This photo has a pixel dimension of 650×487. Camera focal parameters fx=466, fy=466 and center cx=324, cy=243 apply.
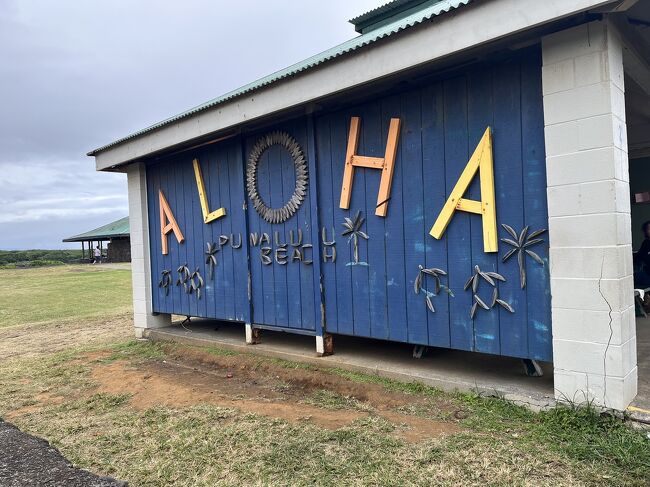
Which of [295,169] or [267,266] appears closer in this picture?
[295,169]


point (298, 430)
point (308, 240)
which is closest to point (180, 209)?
point (308, 240)

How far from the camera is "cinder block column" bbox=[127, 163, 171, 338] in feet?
23.4

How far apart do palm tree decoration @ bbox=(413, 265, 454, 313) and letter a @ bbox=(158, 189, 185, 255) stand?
379cm

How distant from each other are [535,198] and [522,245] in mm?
354

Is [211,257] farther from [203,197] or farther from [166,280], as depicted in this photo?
[166,280]

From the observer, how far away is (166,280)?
692 centimetres

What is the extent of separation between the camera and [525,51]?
3428mm

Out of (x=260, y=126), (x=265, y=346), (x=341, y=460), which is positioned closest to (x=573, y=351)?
(x=341, y=460)

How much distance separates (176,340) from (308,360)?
2.62 meters

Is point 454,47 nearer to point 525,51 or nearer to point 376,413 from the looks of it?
point 525,51

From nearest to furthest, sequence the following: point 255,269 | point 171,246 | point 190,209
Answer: point 255,269, point 190,209, point 171,246

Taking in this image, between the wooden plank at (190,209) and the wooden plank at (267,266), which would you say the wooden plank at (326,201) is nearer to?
the wooden plank at (267,266)

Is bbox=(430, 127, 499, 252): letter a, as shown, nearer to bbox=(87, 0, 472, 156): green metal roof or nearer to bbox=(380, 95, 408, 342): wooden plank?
bbox=(380, 95, 408, 342): wooden plank

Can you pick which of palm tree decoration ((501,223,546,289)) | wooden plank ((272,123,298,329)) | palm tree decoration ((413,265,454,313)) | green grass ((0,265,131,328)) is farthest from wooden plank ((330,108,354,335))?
green grass ((0,265,131,328))
